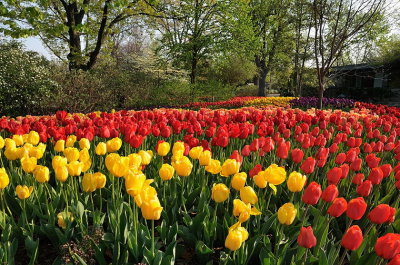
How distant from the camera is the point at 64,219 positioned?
198 cm

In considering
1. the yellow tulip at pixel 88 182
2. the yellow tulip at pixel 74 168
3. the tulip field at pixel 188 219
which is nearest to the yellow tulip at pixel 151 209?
the tulip field at pixel 188 219

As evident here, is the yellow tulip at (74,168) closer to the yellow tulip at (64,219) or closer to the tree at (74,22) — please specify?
the yellow tulip at (64,219)

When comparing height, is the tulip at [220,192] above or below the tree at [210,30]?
below

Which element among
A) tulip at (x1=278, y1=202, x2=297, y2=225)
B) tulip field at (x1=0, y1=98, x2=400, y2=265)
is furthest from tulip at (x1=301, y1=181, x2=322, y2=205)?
tulip at (x1=278, y1=202, x2=297, y2=225)

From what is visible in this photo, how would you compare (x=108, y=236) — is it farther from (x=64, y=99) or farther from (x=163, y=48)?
(x=163, y=48)

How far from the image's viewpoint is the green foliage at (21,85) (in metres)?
10.7

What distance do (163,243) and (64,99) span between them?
10.7 m

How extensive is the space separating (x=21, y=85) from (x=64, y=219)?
10.3m

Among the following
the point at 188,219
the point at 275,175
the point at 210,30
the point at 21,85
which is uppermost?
the point at 210,30

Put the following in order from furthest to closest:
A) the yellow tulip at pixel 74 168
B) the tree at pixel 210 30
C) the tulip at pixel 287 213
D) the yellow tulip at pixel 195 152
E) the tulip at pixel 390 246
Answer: the tree at pixel 210 30, the yellow tulip at pixel 195 152, the yellow tulip at pixel 74 168, the tulip at pixel 287 213, the tulip at pixel 390 246

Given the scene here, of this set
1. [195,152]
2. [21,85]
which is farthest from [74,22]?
[195,152]

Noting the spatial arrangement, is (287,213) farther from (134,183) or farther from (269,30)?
(269,30)

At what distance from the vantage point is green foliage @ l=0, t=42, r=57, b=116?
1067 centimetres

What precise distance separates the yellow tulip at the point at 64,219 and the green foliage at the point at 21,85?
9805 mm
